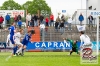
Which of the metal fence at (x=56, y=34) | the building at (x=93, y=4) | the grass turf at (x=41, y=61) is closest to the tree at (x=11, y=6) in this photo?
the building at (x=93, y=4)

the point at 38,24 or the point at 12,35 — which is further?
the point at 38,24

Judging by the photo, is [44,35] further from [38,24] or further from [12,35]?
[12,35]

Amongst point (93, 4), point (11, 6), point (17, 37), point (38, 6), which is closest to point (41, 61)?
point (17, 37)

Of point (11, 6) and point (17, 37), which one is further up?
point (11, 6)

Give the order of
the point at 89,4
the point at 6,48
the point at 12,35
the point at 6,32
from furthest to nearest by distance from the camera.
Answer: the point at 89,4, the point at 6,32, the point at 6,48, the point at 12,35

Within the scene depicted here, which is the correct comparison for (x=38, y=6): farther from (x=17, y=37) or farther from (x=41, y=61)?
(x=41, y=61)

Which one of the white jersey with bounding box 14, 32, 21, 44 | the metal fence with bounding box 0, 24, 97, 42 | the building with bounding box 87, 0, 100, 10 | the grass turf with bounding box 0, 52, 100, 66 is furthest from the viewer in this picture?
the building with bounding box 87, 0, 100, 10

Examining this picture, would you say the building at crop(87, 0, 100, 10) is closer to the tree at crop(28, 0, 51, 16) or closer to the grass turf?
the grass turf

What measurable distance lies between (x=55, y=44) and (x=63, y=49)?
3.38ft

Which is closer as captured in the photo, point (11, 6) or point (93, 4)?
point (93, 4)

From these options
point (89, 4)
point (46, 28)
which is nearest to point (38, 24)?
point (46, 28)

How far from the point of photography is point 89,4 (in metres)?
68.9

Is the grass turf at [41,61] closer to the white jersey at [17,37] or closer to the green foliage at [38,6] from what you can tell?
the white jersey at [17,37]

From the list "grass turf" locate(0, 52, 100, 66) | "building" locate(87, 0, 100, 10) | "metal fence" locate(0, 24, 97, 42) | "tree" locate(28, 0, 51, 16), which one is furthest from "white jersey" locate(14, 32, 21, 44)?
"tree" locate(28, 0, 51, 16)
